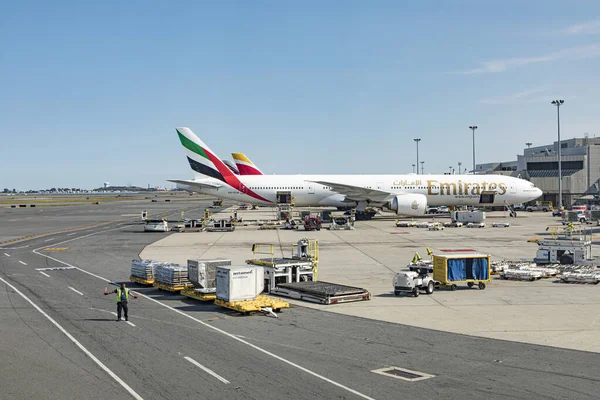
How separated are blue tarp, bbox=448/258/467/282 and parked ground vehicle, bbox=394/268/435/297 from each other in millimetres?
1311

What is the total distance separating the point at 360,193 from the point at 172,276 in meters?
47.9

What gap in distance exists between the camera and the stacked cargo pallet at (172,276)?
2728cm

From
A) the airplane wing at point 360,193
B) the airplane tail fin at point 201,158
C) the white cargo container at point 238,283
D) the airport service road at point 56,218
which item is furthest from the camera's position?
the airplane tail fin at point 201,158

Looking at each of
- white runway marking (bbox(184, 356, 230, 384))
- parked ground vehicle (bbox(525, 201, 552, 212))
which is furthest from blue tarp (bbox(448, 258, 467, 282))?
parked ground vehicle (bbox(525, 201, 552, 212))

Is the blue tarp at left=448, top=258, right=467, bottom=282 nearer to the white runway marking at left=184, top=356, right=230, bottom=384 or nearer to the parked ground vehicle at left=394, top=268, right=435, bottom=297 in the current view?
the parked ground vehicle at left=394, top=268, right=435, bottom=297

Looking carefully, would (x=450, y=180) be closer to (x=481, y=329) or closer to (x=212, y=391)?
(x=481, y=329)

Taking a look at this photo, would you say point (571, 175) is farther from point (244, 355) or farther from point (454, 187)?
point (244, 355)

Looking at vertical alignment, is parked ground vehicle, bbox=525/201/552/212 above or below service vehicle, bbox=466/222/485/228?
above

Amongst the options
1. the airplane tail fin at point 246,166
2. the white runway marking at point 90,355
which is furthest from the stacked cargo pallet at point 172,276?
the airplane tail fin at point 246,166

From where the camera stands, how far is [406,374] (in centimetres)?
1490

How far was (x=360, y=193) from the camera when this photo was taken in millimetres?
73000

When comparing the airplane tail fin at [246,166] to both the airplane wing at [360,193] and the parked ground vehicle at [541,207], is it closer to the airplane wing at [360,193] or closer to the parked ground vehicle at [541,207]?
the airplane wing at [360,193]

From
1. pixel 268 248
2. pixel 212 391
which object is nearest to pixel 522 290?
pixel 212 391

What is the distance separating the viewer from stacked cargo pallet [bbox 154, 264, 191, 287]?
2728cm
